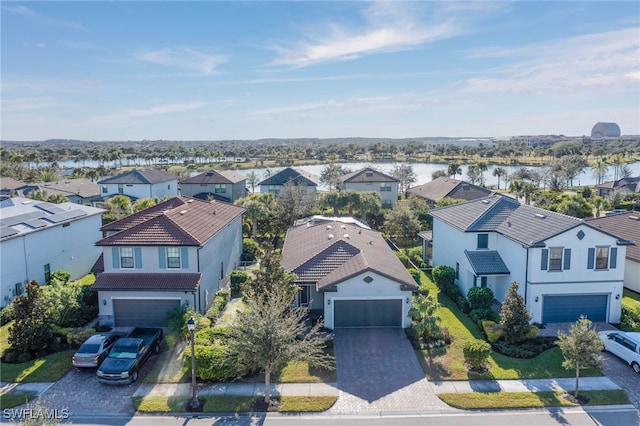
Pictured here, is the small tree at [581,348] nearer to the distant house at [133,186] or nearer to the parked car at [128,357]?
the parked car at [128,357]

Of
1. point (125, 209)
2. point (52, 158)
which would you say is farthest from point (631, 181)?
point (52, 158)

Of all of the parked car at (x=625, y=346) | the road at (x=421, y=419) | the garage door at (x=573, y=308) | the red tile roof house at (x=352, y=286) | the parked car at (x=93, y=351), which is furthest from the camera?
the garage door at (x=573, y=308)

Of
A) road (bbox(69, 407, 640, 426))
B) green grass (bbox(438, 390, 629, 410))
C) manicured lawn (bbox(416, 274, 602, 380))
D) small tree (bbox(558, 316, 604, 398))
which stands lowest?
road (bbox(69, 407, 640, 426))

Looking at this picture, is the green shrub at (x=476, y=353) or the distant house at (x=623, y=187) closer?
the green shrub at (x=476, y=353)

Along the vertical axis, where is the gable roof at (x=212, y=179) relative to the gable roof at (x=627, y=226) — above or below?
above

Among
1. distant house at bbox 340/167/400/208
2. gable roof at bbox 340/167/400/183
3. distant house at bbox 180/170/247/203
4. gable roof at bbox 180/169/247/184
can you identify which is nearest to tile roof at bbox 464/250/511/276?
distant house at bbox 340/167/400/208

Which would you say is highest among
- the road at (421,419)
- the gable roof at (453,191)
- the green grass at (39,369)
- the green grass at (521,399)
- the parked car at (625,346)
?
the gable roof at (453,191)

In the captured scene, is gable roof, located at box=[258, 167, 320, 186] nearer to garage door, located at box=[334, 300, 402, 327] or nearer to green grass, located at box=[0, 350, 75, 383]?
garage door, located at box=[334, 300, 402, 327]

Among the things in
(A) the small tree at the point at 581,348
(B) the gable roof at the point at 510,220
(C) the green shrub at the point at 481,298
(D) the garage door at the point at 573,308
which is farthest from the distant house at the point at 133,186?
(A) the small tree at the point at 581,348
